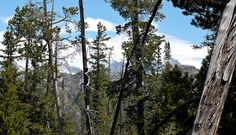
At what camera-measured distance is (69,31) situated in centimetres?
1856

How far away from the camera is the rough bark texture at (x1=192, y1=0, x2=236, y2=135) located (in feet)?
8.27

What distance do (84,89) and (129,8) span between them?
827cm

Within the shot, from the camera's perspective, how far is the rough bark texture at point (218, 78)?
252 cm

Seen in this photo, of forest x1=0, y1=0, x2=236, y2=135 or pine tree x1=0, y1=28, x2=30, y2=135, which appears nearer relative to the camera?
forest x1=0, y1=0, x2=236, y2=135

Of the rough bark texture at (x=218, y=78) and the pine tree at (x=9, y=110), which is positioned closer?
the rough bark texture at (x=218, y=78)

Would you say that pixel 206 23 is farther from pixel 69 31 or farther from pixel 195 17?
pixel 69 31

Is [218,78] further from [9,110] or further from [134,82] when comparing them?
[9,110]

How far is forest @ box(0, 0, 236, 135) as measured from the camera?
2.69m

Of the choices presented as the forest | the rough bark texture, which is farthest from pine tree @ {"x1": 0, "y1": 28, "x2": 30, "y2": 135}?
the rough bark texture

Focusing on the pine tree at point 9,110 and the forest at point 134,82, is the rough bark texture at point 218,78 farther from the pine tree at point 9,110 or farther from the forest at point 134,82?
the pine tree at point 9,110

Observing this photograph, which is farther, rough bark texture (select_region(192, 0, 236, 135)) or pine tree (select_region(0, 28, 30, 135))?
pine tree (select_region(0, 28, 30, 135))

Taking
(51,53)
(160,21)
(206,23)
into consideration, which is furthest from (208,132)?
(160,21)

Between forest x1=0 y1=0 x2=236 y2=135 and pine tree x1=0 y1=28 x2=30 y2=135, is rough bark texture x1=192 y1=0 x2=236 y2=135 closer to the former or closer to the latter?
forest x1=0 y1=0 x2=236 y2=135

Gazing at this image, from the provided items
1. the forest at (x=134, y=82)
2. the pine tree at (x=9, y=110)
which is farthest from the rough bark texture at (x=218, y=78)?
the pine tree at (x=9, y=110)
